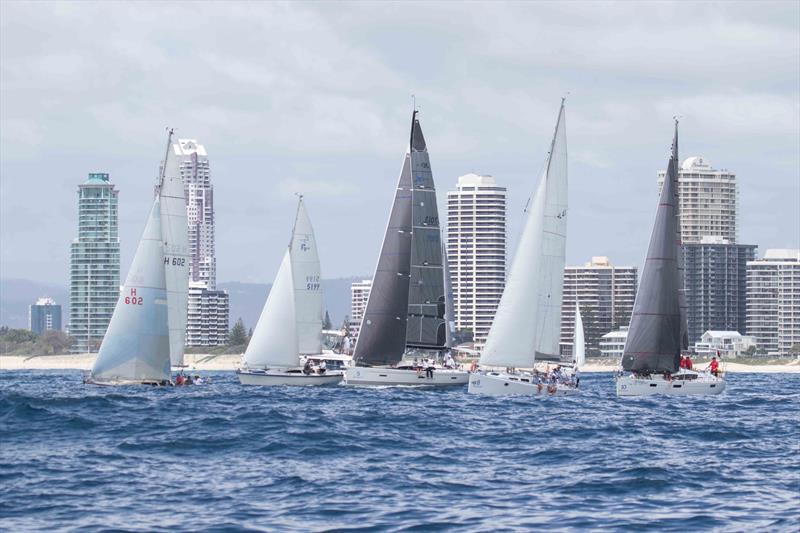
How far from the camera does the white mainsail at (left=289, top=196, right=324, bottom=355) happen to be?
100 m

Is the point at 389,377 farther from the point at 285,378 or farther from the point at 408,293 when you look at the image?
the point at 285,378

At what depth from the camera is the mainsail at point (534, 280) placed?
246 ft

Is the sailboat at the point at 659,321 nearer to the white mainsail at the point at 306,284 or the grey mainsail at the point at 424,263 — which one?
the grey mainsail at the point at 424,263

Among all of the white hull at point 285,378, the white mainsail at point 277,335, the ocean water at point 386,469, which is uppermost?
the white mainsail at point 277,335

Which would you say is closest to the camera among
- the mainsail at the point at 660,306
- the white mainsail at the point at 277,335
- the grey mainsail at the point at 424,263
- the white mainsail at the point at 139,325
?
the white mainsail at the point at 139,325

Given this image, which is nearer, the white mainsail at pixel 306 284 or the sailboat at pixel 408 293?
the sailboat at pixel 408 293

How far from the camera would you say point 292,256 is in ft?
329

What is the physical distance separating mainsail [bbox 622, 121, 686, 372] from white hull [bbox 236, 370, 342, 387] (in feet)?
65.3

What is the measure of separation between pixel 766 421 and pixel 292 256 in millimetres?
46848

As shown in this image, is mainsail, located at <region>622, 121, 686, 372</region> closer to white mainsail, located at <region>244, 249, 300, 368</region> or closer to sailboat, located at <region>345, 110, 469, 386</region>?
sailboat, located at <region>345, 110, 469, 386</region>

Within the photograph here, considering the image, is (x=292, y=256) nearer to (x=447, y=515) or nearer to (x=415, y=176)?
(x=415, y=176)

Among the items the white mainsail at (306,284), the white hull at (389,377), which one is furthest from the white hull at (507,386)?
the white mainsail at (306,284)

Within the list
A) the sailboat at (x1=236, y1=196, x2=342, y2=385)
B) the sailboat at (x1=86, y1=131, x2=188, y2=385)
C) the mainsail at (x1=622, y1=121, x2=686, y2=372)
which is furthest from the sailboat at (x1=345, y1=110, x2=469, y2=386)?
the sailboat at (x1=86, y1=131, x2=188, y2=385)

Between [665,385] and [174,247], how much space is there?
26.8 metres
